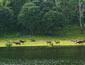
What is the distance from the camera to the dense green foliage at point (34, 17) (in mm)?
101375

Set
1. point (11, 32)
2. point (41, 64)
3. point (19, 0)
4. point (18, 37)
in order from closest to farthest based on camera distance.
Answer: point (41, 64), point (18, 37), point (11, 32), point (19, 0)

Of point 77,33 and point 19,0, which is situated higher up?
point 19,0

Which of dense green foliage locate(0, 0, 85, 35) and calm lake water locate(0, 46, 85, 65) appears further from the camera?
dense green foliage locate(0, 0, 85, 35)

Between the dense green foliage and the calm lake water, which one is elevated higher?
the calm lake water

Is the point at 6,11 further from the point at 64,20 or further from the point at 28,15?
the point at 64,20

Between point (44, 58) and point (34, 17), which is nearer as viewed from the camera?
point (44, 58)

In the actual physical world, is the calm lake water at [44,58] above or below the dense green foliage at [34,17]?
above

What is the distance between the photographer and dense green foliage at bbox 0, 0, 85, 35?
101m

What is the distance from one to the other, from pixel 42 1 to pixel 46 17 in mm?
8544

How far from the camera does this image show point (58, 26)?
102 m

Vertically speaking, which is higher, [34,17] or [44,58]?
[44,58]

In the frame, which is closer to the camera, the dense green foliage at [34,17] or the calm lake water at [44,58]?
the calm lake water at [44,58]

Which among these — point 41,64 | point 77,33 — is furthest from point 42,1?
point 41,64

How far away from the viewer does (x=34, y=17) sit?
334ft
